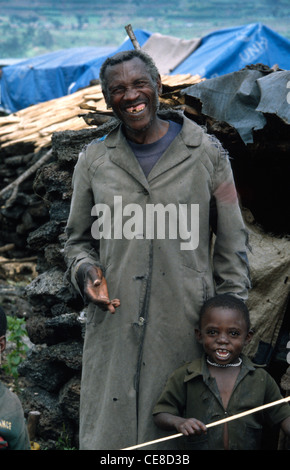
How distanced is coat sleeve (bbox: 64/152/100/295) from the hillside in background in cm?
2967

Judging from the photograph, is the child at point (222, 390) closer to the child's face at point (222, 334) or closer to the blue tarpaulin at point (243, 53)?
the child's face at point (222, 334)

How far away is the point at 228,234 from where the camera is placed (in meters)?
2.97

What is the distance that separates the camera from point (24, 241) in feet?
29.7

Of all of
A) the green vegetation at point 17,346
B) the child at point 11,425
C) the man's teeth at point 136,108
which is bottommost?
the green vegetation at point 17,346

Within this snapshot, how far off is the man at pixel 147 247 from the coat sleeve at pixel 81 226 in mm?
34

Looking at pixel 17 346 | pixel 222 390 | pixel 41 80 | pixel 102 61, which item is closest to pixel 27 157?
pixel 17 346

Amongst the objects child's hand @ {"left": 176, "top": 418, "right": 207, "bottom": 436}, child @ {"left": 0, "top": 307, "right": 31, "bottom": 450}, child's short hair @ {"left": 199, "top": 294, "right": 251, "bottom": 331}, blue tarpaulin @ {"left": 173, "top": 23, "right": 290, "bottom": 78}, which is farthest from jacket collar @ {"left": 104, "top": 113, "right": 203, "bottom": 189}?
blue tarpaulin @ {"left": 173, "top": 23, "right": 290, "bottom": 78}

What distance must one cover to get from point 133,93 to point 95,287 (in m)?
0.83

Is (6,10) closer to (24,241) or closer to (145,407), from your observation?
(24,241)

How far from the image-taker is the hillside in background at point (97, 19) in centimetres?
3231

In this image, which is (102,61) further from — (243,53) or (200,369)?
(200,369)

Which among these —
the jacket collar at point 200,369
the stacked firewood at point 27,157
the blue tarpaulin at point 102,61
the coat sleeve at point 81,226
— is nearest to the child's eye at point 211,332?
the jacket collar at point 200,369

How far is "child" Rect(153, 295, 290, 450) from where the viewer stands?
2.84 m

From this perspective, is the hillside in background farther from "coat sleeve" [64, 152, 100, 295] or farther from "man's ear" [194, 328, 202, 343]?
"man's ear" [194, 328, 202, 343]
